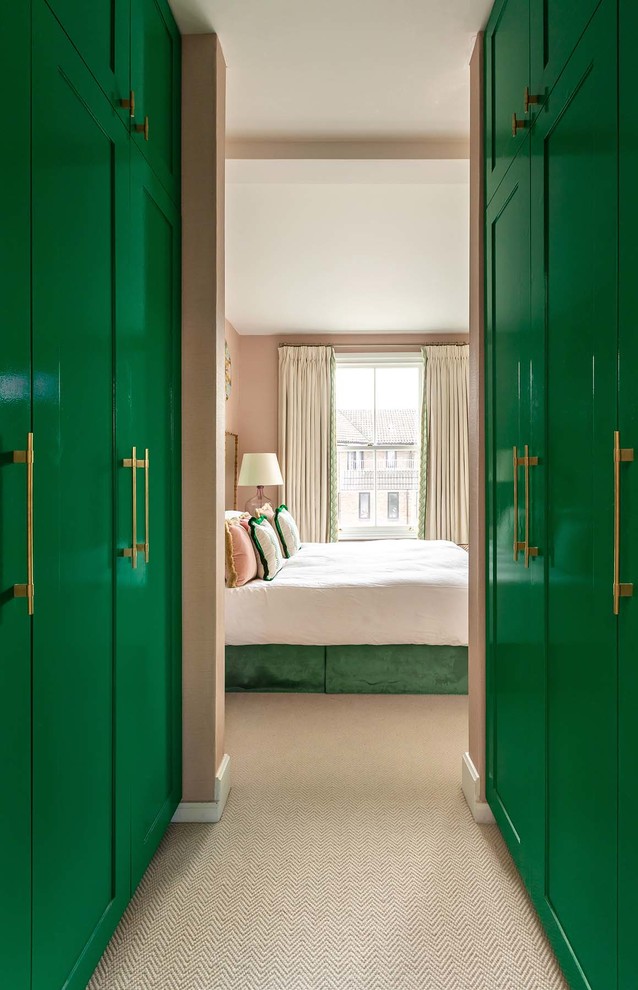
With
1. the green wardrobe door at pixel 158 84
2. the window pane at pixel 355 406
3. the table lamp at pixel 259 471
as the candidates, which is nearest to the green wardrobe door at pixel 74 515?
the green wardrobe door at pixel 158 84

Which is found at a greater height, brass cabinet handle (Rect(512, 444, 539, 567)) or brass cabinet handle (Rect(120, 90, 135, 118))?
brass cabinet handle (Rect(120, 90, 135, 118))

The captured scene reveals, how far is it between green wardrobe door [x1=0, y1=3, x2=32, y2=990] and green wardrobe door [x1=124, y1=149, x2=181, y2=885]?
0.54m

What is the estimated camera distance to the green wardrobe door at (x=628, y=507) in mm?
1030

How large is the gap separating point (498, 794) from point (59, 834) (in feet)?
4.60

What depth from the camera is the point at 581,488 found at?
1.31 meters

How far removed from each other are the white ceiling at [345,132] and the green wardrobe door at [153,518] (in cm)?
72

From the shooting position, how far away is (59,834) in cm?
125

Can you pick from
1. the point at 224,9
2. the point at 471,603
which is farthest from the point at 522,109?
the point at 471,603

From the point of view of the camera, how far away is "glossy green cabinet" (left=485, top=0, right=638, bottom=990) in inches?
42.4

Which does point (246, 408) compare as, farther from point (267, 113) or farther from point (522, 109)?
point (522, 109)

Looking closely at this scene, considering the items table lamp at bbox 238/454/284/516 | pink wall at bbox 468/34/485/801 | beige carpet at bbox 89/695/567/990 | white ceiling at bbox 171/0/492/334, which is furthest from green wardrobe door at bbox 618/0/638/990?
table lamp at bbox 238/454/284/516

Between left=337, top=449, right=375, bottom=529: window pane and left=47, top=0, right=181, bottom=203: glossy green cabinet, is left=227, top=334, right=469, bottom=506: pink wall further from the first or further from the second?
left=47, top=0, right=181, bottom=203: glossy green cabinet

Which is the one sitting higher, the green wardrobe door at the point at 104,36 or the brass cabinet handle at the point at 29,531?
the green wardrobe door at the point at 104,36

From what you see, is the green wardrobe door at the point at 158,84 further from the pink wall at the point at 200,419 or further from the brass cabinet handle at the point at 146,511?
the brass cabinet handle at the point at 146,511
